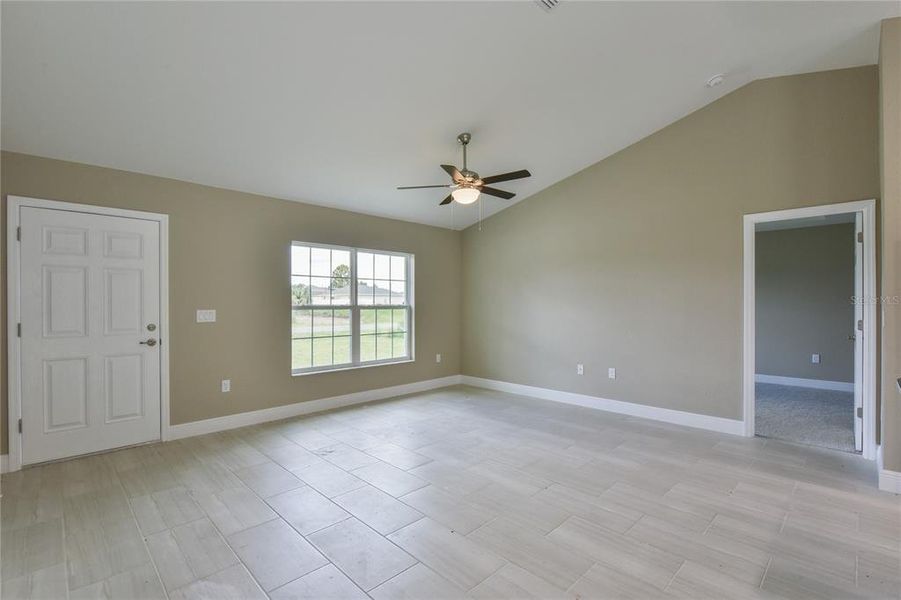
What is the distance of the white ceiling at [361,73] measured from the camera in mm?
2498

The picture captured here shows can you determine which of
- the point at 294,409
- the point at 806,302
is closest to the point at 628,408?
the point at 294,409

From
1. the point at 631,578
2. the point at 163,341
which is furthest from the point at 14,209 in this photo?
the point at 631,578

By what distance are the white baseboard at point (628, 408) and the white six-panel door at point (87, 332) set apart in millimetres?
4289

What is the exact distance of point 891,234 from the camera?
2830 millimetres

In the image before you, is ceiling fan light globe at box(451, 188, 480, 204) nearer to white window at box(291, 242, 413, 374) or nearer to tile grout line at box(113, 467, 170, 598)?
white window at box(291, 242, 413, 374)

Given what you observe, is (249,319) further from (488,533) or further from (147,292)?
(488,533)

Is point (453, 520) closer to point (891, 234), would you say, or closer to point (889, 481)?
point (889, 481)

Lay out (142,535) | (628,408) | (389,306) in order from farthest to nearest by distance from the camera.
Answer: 1. (389,306)
2. (628,408)
3. (142,535)

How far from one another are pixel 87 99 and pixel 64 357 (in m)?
2.14

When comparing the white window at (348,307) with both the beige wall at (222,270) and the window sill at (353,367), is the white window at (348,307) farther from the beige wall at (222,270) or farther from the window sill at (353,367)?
the beige wall at (222,270)

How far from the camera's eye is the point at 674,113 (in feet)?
14.1

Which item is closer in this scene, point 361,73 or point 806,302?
point 361,73

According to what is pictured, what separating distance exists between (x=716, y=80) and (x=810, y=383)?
5.29 m

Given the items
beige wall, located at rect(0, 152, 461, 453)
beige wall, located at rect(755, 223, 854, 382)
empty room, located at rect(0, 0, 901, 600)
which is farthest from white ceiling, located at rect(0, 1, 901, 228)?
beige wall, located at rect(755, 223, 854, 382)
